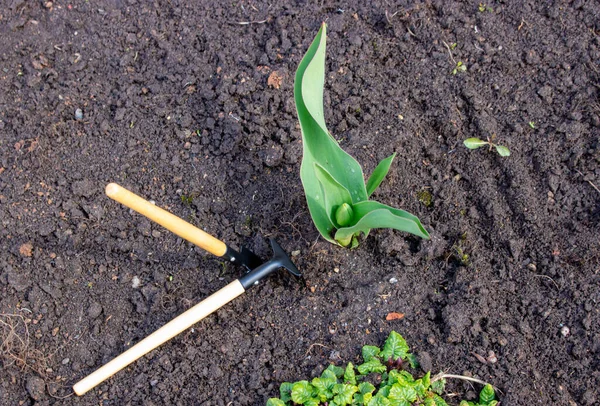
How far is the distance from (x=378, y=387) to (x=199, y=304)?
1.96 feet

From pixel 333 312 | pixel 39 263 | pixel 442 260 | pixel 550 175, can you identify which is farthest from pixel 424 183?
pixel 39 263

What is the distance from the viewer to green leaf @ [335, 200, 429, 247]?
5.06 feet

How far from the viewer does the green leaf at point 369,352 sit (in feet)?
5.73

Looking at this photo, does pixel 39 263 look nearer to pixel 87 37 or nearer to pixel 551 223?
pixel 87 37

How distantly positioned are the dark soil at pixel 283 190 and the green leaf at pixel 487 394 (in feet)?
0.15

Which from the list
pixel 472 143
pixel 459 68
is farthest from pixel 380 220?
pixel 459 68

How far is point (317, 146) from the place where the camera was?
5.75 feet

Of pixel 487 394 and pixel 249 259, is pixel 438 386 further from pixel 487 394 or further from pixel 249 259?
pixel 249 259

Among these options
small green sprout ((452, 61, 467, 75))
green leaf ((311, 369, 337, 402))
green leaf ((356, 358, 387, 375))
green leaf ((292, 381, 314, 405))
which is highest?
small green sprout ((452, 61, 467, 75))

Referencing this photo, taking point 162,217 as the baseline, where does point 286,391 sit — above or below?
below

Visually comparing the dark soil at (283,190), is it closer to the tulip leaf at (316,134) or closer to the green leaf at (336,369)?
the green leaf at (336,369)

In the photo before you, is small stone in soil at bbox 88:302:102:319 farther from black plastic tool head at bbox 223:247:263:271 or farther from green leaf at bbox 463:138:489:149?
green leaf at bbox 463:138:489:149

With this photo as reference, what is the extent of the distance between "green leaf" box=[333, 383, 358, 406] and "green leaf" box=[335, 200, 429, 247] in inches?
17.9

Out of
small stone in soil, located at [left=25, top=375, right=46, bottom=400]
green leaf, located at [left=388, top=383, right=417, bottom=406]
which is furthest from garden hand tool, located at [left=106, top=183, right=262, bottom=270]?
small stone in soil, located at [left=25, top=375, right=46, bottom=400]
